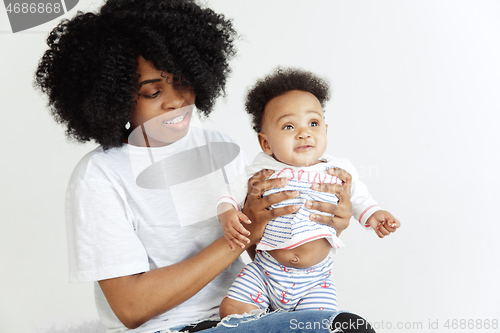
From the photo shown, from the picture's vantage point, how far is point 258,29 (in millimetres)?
2398

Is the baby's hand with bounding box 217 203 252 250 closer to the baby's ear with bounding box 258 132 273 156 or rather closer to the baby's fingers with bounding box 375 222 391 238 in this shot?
the baby's ear with bounding box 258 132 273 156

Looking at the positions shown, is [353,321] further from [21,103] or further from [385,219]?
[21,103]

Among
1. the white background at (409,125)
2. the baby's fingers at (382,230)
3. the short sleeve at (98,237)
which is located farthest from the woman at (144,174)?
the white background at (409,125)

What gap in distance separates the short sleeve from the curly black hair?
0.69 ft

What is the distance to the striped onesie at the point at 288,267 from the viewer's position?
130 cm

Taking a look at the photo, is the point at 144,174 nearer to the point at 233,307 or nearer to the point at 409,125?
the point at 233,307

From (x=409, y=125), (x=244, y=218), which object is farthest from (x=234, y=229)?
(x=409, y=125)

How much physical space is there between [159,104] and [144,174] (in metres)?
0.22

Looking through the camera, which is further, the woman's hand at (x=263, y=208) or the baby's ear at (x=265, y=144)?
the baby's ear at (x=265, y=144)

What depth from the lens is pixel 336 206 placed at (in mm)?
1356

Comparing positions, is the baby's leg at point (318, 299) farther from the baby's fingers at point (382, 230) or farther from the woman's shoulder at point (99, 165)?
the woman's shoulder at point (99, 165)

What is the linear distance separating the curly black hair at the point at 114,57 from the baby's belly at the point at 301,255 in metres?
0.60

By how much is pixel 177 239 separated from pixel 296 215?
0.37 meters

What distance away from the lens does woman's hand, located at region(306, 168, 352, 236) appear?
133 centimetres
